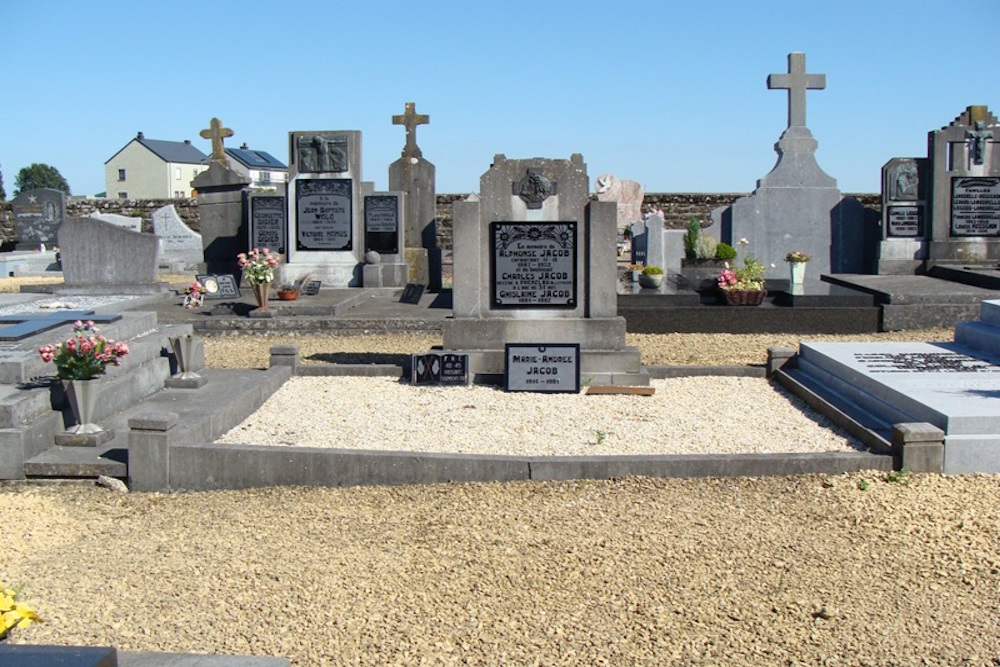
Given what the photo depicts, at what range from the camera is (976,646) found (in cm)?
412

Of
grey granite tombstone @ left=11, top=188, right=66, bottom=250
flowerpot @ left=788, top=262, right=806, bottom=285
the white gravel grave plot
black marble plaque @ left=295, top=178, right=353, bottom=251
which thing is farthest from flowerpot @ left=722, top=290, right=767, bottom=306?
grey granite tombstone @ left=11, top=188, right=66, bottom=250

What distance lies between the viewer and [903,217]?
57.1ft

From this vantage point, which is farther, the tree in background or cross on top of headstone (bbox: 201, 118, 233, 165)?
the tree in background

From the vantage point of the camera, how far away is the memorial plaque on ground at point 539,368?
29.4ft

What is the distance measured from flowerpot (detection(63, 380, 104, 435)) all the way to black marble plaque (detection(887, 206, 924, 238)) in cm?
1435

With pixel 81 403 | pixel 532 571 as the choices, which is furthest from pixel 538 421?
pixel 81 403

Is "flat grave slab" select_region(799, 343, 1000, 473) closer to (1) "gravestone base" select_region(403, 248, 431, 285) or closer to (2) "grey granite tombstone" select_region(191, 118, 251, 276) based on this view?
(1) "gravestone base" select_region(403, 248, 431, 285)

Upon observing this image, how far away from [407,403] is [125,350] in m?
2.36

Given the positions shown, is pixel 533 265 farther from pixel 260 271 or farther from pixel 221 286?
pixel 221 286

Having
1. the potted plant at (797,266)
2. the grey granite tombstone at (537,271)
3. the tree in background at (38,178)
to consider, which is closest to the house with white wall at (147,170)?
the tree in background at (38,178)

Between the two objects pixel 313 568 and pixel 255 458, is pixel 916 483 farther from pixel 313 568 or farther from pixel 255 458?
pixel 255 458

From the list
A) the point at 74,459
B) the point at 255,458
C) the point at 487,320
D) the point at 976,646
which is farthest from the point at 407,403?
the point at 976,646

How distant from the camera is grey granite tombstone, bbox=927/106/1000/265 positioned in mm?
16719

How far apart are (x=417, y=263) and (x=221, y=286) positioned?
11.6ft
